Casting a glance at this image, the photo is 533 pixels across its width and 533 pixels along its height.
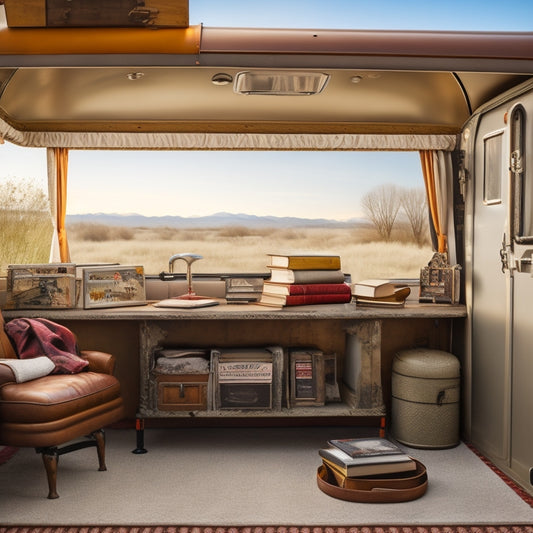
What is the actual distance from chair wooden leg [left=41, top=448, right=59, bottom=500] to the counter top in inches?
40.2

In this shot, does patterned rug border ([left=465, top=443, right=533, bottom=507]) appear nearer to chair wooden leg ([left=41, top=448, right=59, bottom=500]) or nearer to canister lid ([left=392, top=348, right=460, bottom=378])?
canister lid ([left=392, top=348, right=460, bottom=378])

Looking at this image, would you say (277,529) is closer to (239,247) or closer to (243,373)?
(243,373)

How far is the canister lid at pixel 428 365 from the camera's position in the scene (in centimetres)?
405

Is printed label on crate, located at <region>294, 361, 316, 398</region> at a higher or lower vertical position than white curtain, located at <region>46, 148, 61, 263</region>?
lower

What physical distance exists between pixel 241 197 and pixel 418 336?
→ 1893mm

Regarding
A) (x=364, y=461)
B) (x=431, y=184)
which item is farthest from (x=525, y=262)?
(x=431, y=184)

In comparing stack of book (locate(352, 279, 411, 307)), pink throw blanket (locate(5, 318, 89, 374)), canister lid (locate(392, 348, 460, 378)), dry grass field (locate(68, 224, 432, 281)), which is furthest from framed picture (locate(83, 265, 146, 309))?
canister lid (locate(392, 348, 460, 378))

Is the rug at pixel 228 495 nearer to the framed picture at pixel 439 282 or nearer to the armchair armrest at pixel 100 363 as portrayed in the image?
the armchair armrest at pixel 100 363

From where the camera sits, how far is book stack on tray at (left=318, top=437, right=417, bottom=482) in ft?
10.6

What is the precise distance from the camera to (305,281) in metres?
4.16

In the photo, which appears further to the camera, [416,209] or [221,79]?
[416,209]

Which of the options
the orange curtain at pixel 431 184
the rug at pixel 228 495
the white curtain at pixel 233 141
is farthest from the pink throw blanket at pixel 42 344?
the orange curtain at pixel 431 184

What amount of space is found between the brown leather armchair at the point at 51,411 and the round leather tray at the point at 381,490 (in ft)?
4.69

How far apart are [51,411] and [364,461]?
1.73 meters
